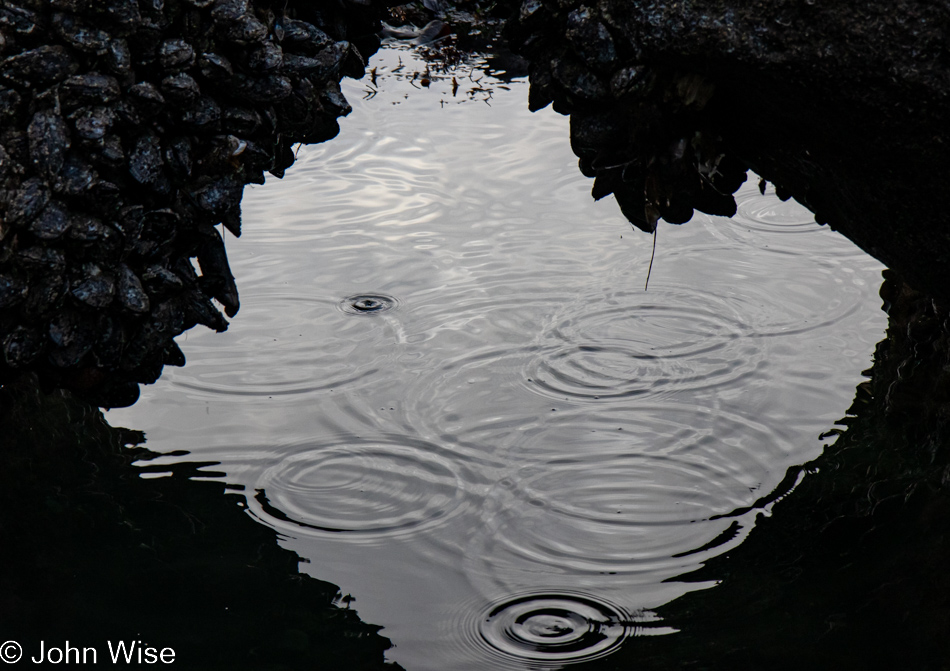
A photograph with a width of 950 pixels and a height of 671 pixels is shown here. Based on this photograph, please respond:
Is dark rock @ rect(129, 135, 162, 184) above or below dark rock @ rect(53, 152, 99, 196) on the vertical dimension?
above

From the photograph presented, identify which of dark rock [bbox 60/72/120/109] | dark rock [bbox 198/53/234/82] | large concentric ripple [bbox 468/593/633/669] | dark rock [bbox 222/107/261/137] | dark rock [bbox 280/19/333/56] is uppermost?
dark rock [bbox 280/19/333/56]

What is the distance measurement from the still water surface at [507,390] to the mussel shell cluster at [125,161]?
0.51 meters

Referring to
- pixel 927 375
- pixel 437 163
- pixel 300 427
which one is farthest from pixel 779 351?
pixel 437 163

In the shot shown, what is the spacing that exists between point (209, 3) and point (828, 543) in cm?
148

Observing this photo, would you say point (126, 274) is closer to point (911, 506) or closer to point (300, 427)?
point (300, 427)

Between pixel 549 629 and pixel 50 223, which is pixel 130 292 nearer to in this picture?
pixel 50 223

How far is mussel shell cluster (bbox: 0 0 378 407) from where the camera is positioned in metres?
1.39

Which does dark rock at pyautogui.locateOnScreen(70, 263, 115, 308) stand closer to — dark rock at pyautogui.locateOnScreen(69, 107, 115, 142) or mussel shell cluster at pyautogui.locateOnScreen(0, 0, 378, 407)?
mussel shell cluster at pyautogui.locateOnScreen(0, 0, 378, 407)

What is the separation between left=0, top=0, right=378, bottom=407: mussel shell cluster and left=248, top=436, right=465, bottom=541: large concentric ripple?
40 cm

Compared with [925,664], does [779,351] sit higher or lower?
higher

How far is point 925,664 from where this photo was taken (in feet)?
4.99

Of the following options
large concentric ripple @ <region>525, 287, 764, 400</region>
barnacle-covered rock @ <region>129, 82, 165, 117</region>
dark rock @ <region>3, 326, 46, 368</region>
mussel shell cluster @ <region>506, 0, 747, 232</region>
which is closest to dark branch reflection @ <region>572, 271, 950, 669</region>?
large concentric ripple @ <region>525, 287, 764, 400</region>

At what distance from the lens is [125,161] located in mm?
1465

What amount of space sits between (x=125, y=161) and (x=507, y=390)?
1.12 m
